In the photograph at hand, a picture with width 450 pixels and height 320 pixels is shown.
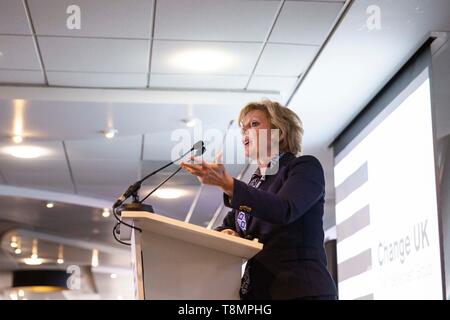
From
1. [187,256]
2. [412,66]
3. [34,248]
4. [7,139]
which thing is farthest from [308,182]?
[34,248]

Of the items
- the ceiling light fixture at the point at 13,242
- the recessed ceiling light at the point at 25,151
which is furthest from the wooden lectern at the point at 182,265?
the ceiling light fixture at the point at 13,242

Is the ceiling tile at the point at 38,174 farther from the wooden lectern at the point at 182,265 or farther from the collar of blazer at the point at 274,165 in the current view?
the wooden lectern at the point at 182,265

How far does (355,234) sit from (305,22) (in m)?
1.73

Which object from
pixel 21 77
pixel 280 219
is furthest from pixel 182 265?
pixel 21 77

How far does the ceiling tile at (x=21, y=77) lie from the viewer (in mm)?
4746

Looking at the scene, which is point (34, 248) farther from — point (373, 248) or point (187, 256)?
point (187, 256)

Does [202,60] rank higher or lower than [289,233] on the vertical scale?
higher

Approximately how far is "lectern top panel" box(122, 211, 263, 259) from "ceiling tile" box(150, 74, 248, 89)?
3218 millimetres

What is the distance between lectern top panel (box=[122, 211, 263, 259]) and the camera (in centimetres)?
160

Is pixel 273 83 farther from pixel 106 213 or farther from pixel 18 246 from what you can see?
pixel 18 246

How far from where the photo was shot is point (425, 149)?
12.9ft

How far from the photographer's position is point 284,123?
2057 mm

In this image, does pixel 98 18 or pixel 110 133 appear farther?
pixel 110 133

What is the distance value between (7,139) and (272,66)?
8.34 ft
